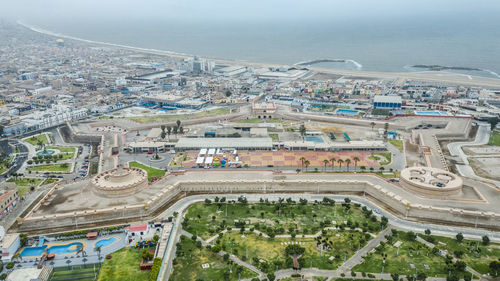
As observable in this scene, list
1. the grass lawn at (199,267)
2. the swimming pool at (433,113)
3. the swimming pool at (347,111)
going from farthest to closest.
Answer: the swimming pool at (347,111) < the swimming pool at (433,113) < the grass lawn at (199,267)

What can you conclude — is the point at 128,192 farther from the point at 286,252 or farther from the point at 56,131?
the point at 56,131

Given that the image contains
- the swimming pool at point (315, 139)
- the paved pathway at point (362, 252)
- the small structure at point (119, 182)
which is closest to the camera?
the paved pathway at point (362, 252)

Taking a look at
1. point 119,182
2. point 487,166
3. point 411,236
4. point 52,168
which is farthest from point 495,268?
point 52,168

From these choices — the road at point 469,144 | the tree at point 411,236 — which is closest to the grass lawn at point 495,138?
the road at point 469,144

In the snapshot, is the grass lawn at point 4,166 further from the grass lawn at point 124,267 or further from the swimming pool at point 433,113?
the swimming pool at point 433,113

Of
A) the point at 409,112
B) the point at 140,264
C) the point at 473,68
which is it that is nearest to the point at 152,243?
the point at 140,264

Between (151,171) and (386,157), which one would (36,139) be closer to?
(151,171)
